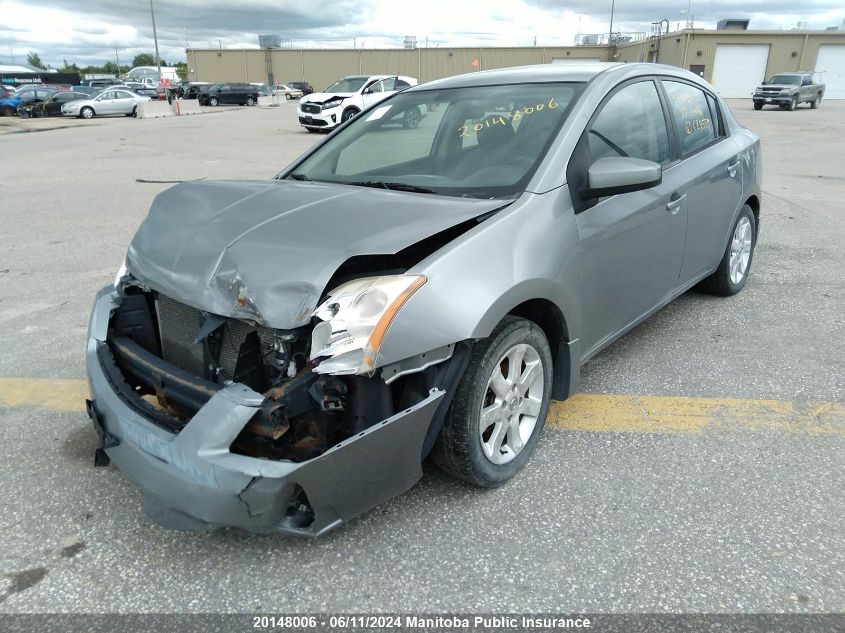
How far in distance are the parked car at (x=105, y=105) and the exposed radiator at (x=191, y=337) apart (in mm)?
32280

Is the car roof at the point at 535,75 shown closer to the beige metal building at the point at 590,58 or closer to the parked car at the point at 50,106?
the parked car at the point at 50,106

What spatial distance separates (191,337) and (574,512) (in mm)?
1660

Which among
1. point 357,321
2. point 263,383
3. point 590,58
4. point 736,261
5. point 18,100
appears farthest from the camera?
→ point 590,58

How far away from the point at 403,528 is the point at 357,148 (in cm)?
213

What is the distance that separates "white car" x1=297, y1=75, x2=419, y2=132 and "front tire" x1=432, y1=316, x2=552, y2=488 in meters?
18.4

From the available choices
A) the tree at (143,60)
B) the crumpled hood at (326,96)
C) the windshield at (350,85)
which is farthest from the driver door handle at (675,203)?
the tree at (143,60)

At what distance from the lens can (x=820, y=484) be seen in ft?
8.80

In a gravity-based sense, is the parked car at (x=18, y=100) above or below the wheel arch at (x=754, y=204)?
below

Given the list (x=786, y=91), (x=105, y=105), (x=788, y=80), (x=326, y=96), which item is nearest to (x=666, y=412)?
(x=326, y=96)

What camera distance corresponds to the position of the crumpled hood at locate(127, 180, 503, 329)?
7.23ft

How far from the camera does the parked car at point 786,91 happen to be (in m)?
30.9

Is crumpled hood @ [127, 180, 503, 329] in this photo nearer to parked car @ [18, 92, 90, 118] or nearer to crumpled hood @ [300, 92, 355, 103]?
crumpled hood @ [300, 92, 355, 103]

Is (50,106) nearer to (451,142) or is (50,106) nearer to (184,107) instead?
(184,107)

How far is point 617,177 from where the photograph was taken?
2.79 metres
